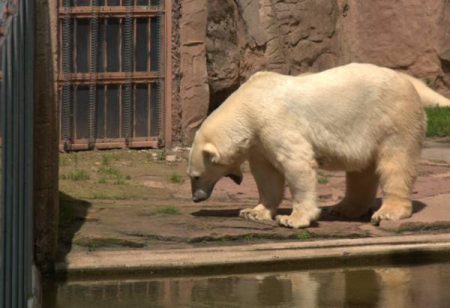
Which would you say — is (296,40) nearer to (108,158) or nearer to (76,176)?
(108,158)

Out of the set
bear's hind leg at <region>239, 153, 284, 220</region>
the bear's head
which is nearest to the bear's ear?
the bear's head

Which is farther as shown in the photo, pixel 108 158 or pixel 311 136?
pixel 108 158

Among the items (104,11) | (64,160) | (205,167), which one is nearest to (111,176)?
(64,160)

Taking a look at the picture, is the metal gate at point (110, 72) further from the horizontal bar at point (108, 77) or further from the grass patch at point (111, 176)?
the grass patch at point (111, 176)

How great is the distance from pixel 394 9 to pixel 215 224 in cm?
864

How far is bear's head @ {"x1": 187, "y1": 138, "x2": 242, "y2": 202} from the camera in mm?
7984

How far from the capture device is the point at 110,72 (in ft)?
39.4

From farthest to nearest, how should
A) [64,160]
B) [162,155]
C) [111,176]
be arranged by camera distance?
[162,155], [64,160], [111,176]

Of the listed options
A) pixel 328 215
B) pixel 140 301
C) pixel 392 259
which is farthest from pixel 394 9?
pixel 140 301

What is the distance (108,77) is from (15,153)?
24.7ft

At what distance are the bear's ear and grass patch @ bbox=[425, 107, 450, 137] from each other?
553 centimetres

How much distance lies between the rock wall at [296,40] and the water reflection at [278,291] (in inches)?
216

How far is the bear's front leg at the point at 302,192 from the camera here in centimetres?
779

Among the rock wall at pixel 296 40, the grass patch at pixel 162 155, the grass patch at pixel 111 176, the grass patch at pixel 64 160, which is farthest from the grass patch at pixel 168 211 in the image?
the rock wall at pixel 296 40
